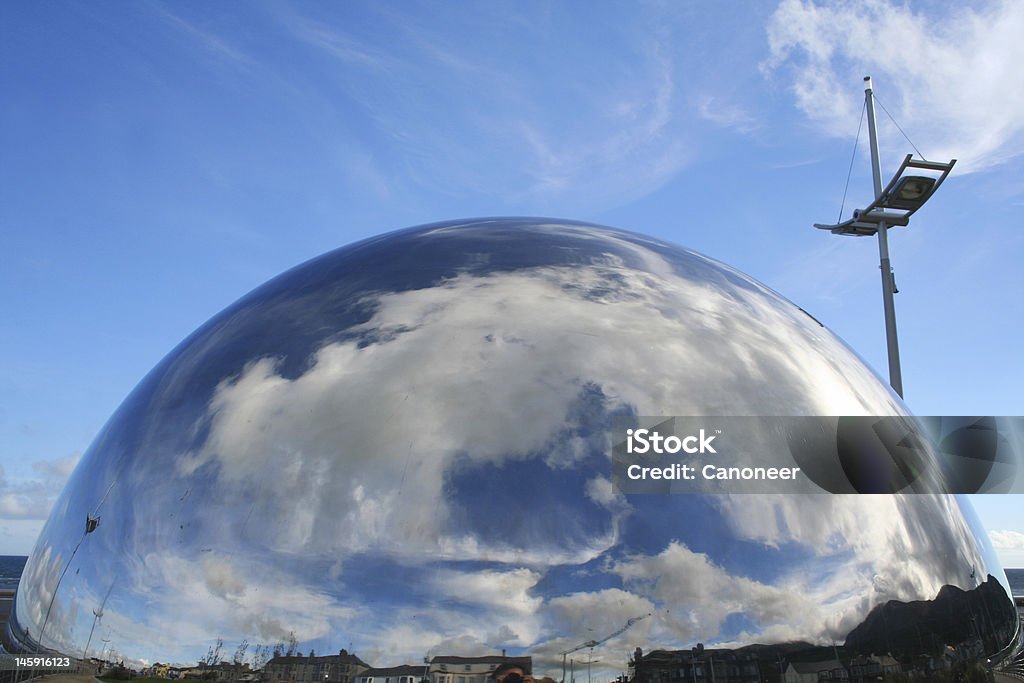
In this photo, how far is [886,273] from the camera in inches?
1073

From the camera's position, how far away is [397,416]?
4.39 meters

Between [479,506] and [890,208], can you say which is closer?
[479,506]

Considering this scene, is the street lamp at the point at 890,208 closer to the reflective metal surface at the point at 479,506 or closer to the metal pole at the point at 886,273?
the metal pole at the point at 886,273

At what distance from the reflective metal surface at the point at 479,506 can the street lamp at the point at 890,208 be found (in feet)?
73.2

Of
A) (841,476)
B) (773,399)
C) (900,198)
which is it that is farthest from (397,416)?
(900,198)

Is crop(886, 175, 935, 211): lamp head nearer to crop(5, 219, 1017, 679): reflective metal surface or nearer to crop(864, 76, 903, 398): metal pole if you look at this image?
crop(864, 76, 903, 398): metal pole

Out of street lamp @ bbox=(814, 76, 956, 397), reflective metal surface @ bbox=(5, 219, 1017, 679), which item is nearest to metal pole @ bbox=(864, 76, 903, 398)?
street lamp @ bbox=(814, 76, 956, 397)

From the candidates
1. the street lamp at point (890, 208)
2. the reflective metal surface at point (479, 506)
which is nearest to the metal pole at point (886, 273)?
the street lamp at point (890, 208)

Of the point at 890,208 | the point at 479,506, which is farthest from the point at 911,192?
the point at 479,506

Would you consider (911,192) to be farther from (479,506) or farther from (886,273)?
(479,506)

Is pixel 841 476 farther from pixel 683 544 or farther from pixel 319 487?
pixel 319 487

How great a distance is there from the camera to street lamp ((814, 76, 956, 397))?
25.9 meters

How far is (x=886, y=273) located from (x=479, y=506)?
2645 cm

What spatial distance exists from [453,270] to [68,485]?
3.17m
